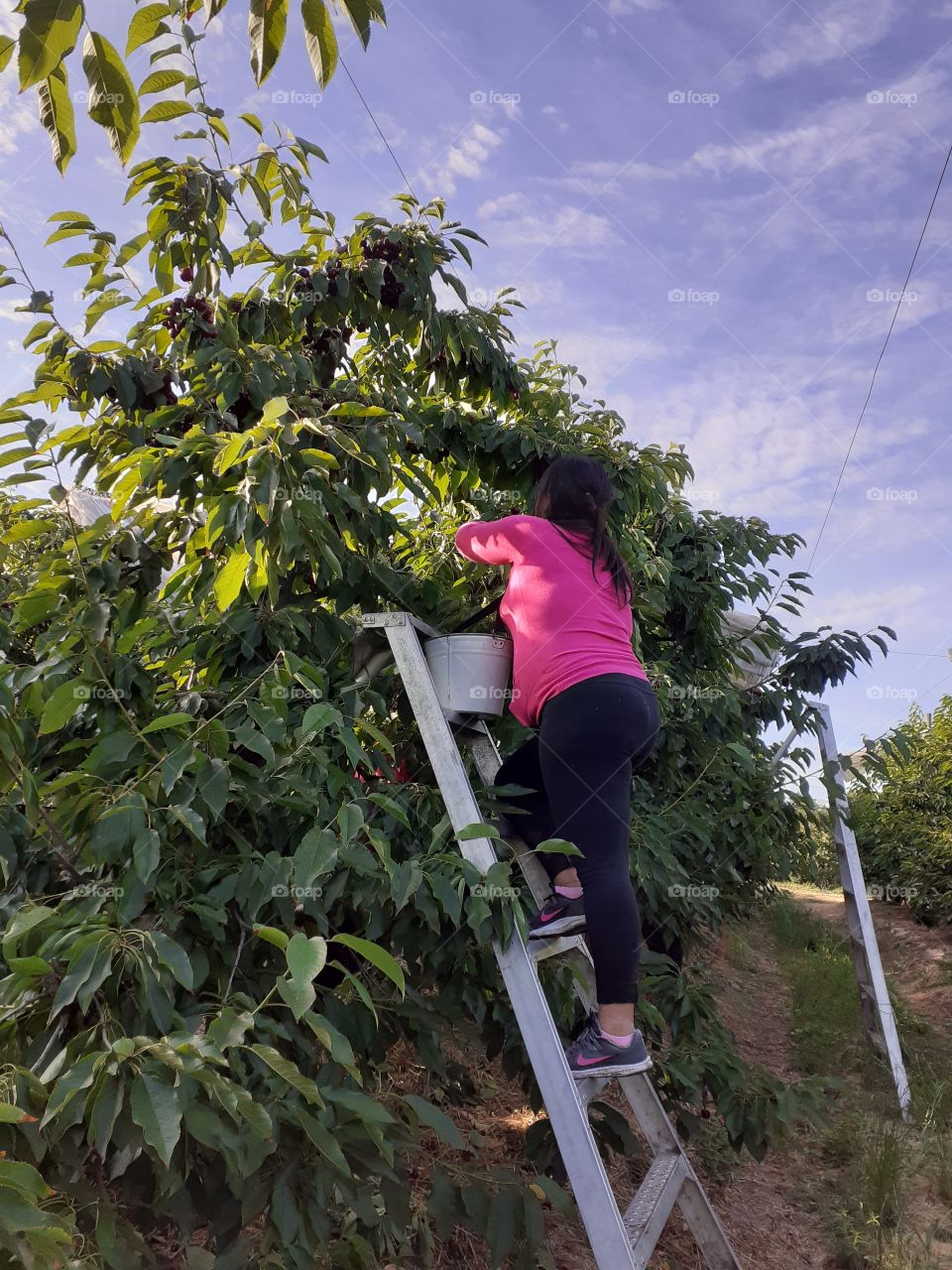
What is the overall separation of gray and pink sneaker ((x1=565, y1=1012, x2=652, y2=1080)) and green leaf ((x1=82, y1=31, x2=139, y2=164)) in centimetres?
184

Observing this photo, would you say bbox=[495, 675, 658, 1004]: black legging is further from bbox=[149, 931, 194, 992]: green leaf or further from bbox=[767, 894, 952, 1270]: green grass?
bbox=[767, 894, 952, 1270]: green grass

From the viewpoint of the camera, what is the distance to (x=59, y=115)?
934mm

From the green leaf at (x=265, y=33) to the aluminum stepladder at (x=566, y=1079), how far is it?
1.29 meters

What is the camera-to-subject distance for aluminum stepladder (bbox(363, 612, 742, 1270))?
68.1 inches

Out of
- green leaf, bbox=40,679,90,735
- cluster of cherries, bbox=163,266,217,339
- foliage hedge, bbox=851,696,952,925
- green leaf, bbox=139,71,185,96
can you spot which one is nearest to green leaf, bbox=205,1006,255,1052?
green leaf, bbox=40,679,90,735

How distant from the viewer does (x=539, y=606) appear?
2.15m

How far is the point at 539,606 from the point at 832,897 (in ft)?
41.4

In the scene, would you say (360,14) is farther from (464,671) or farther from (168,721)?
(464,671)


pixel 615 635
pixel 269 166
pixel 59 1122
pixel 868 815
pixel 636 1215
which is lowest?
pixel 868 815

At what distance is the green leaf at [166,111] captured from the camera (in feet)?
6.30

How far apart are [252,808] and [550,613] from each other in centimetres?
84

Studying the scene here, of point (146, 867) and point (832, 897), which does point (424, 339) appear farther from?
point (832, 897)

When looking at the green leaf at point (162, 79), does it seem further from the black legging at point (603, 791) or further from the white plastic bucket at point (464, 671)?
the black legging at point (603, 791)

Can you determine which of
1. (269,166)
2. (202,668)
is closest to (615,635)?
(202,668)
